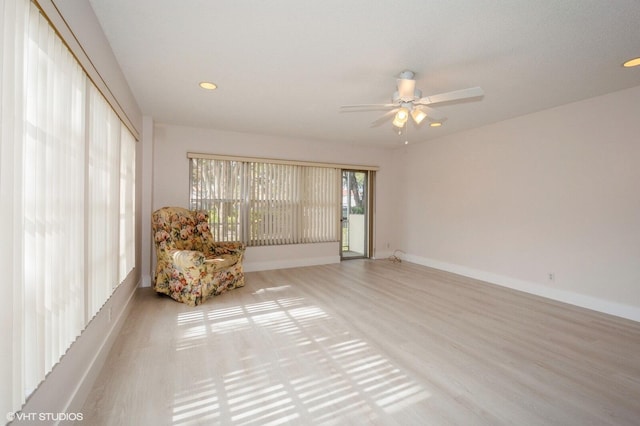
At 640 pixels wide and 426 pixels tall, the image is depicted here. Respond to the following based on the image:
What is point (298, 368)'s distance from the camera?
6.89ft

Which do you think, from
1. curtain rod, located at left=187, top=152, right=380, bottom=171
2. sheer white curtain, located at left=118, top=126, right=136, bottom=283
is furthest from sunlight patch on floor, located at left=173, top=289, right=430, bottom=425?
A: curtain rod, located at left=187, top=152, right=380, bottom=171

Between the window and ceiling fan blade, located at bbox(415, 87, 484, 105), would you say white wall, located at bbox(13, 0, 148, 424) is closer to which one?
the window

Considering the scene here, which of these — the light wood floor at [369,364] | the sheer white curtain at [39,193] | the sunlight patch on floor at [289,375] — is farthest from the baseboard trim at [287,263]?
the sheer white curtain at [39,193]

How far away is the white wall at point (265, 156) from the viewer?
4.52 m

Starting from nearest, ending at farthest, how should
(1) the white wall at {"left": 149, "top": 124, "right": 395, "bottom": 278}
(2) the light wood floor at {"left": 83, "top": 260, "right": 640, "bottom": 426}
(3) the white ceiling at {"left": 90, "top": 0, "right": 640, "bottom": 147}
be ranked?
(2) the light wood floor at {"left": 83, "top": 260, "right": 640, "bottom": 426} → (3) the white ceiling at {"left": 90, "top": 0, "right": 640, "bottom": 147} → (1) the white wall at {"left": 149, "top": 124, "right": 395, "bottom": 278}

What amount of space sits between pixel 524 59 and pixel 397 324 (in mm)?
2714

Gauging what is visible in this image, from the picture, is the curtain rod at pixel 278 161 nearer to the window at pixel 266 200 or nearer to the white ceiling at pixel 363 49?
the window at pixel 266 200

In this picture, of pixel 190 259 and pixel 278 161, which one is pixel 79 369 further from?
pixel 278 161

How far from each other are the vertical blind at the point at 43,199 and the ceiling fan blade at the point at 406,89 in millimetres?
2395

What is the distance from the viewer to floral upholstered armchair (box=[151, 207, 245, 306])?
3.37 meters

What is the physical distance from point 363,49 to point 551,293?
3925 millimetres

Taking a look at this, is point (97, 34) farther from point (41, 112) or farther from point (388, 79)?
point (388, 79)

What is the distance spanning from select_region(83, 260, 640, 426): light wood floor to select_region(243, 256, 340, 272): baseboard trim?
1.43m

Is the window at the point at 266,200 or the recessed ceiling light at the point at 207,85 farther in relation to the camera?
the window at the point at 266,200
